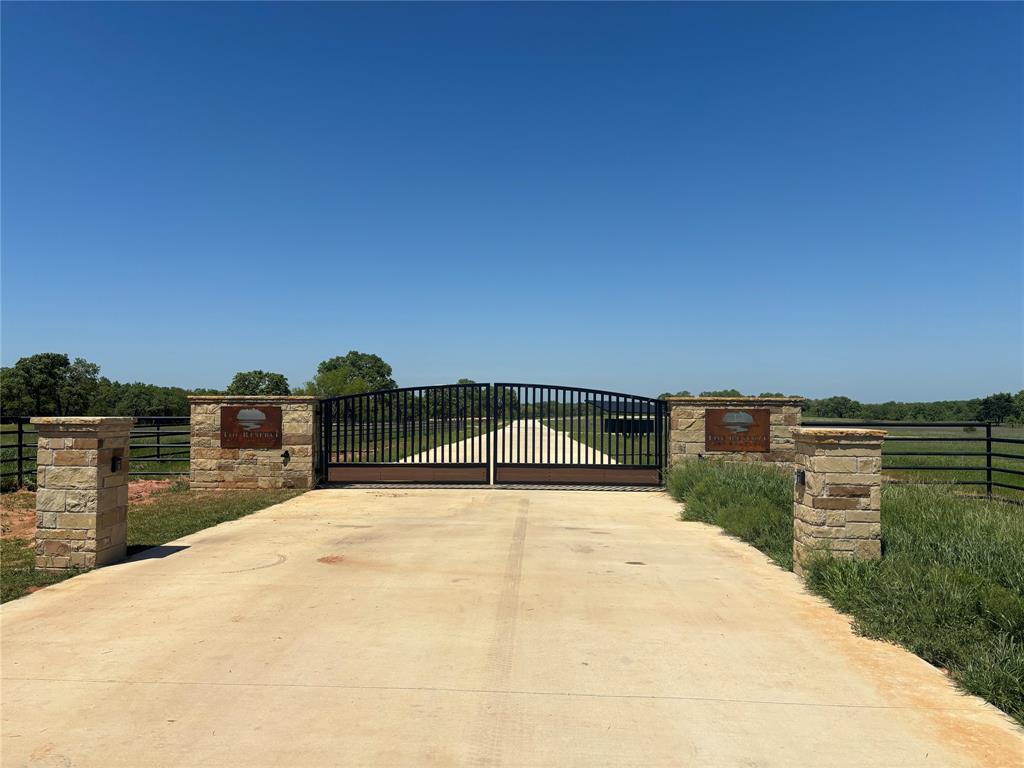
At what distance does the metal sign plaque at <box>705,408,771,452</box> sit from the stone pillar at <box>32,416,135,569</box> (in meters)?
11.1

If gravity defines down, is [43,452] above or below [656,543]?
above

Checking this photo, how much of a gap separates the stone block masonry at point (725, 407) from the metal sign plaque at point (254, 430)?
8.66 metres

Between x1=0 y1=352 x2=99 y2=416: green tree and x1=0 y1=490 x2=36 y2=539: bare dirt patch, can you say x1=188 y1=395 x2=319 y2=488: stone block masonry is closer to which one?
x1=0 y1=490 x2=36 y2=539: bare dirt patch

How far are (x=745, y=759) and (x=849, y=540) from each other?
402cm

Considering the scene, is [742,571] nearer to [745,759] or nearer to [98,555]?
[745,759]

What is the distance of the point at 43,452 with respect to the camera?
→ 6855 millimetres

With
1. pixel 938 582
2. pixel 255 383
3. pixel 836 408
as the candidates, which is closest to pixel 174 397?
pixel 255 383

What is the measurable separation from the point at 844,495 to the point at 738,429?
715 cm

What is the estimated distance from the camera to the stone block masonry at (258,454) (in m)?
13.4

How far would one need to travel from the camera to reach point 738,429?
13469mm

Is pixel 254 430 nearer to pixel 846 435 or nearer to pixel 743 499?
pixel 743 499

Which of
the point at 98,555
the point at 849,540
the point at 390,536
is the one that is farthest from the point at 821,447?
the point at 98,555

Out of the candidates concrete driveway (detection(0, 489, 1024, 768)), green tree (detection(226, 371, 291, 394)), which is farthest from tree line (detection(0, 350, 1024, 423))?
concrete driveway (detection(0, 489, 1024, 768))

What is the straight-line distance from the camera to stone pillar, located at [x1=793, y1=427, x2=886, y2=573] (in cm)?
644
